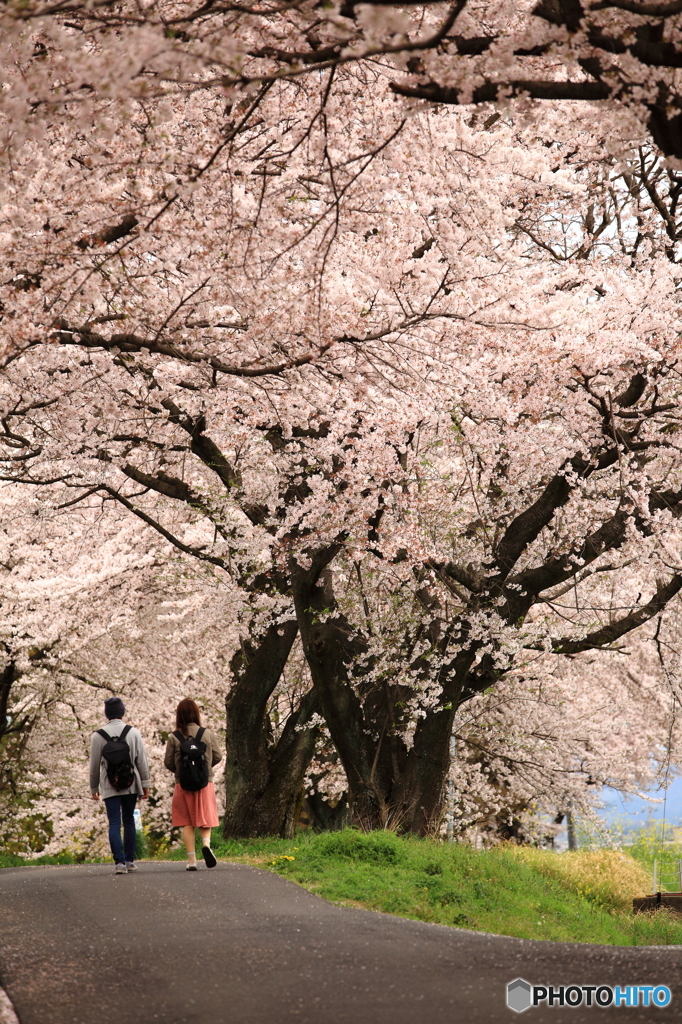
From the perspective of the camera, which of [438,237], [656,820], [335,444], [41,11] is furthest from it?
[656,820]

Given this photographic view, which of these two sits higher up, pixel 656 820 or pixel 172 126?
pixel 172 126

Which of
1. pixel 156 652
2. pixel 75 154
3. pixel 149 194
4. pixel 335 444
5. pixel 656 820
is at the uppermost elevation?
pixel 75 154

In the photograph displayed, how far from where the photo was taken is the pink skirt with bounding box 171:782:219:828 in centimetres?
1055

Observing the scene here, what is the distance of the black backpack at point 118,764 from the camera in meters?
10.2

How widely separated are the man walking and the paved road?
88.1 inches

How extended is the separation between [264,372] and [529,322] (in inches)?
135

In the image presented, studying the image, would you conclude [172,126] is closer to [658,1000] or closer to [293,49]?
[293,49]

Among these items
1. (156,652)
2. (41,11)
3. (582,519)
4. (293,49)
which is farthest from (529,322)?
(156,652)

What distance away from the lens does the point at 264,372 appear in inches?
344

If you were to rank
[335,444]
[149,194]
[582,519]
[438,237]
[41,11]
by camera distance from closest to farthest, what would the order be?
[41,11]
[149,194]
[438,237]
[335,444]
[582,519]

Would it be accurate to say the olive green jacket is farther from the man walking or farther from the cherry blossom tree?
the cherry blossom tree

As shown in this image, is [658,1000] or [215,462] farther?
[215,462]

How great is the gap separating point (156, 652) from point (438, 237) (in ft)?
43.9

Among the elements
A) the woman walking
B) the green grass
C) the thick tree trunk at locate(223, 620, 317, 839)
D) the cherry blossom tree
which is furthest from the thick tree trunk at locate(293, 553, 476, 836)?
the woman walking
